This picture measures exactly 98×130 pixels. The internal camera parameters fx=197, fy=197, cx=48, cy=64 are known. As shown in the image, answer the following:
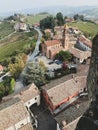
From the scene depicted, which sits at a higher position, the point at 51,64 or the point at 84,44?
the point at 84,44

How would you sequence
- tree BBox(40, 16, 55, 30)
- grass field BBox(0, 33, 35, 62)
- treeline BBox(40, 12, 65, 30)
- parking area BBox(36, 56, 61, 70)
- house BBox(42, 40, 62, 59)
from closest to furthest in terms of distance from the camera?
parking area BBox(36, 56, 61, 70)
house BBox(42, 40, 62, 59)
grass field BBox(0, 33, 35, 62)
tree BBox(40, 16, 55, 30)
treeline BBox(40, 12, 65, 30)

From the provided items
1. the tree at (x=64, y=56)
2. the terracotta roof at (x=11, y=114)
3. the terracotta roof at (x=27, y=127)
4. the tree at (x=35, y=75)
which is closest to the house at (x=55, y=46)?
the tree at (x=64, y=56)

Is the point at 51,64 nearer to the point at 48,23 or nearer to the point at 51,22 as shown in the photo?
the point at 51,22

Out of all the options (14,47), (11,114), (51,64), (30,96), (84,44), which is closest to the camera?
(11,114)

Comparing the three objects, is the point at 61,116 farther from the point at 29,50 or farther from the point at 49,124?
the point at 29,50

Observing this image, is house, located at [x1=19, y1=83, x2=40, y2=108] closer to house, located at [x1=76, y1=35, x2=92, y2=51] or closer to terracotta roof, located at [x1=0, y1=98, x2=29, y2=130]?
terracotta roof, located at [x1=0, y1=98, x2=29, y2=130]

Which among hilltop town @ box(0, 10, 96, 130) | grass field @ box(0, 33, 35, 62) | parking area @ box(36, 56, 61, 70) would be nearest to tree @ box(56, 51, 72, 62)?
hilltop town @ box(0, 10, 96, 130)

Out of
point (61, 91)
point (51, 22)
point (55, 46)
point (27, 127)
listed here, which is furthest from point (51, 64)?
point (51, 22)

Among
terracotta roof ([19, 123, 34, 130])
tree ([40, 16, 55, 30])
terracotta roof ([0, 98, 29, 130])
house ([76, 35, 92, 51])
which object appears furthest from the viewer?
tree ([40, 16, 55, 30])
